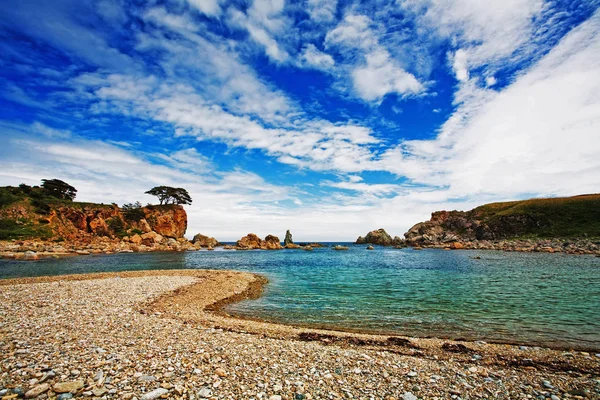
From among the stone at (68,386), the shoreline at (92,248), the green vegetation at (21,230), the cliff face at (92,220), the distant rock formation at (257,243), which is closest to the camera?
the stone at (68,386)

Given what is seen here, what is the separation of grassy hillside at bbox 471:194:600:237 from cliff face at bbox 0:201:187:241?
141665mm

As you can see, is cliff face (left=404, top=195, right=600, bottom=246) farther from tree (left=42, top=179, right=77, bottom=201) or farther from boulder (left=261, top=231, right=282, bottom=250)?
tree (left=42, top=179, right=77, bottom=201)

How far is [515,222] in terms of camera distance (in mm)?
115688

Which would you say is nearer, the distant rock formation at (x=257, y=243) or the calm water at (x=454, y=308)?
the calm water at (x=454, y=308)

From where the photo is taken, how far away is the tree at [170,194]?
126 m

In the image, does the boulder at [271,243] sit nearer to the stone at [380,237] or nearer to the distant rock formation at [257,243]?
the distant rock formation at [257,243]

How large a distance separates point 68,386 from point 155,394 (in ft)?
7.28

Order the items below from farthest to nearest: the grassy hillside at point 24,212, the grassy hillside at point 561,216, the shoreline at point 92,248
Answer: the grassy hillside at point 561,216, the grassy hillside at point 24,212, the shoreline at point 92,248

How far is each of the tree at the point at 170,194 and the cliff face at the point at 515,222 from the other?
384ft

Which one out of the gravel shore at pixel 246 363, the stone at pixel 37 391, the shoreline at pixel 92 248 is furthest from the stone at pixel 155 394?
the shoreline at pixel 92 248

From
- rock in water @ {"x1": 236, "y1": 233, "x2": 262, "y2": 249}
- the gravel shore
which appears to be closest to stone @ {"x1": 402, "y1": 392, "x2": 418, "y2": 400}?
the gravel shore

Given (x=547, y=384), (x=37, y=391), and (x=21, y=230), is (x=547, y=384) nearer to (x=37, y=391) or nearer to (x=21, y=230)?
(x=37, y=391)

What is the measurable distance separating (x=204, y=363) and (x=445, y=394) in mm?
7082

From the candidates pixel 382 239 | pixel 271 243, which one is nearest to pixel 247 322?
pixel 271 243
